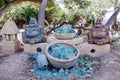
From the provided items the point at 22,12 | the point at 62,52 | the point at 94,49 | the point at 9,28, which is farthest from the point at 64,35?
the point at 22,12

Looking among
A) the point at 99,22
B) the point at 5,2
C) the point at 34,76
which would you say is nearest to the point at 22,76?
the point at 34,76

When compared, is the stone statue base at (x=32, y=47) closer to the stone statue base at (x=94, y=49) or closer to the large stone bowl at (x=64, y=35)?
the large stone bowl at (x=64, y=35)

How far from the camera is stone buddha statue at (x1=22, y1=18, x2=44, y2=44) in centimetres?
540

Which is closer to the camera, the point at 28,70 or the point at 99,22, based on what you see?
the point at 28,70

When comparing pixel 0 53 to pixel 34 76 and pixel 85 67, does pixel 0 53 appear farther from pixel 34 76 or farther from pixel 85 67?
pixel 85 67

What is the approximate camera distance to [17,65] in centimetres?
499

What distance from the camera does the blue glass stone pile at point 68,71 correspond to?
14.9 feet

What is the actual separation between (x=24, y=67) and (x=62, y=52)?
89cm

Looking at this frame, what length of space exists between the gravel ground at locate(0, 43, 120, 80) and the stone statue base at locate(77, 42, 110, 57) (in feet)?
0.57

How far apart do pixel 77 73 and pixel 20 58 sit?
1424 mm

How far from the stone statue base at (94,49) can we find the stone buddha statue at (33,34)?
986 millimetres

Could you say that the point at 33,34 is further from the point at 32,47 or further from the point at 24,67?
the point at 24,67

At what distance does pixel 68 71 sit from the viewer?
185 inches

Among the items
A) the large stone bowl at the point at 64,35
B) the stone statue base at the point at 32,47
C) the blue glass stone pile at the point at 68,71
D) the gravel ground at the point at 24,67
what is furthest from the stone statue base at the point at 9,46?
the large stone bowl at the point at 64,35
